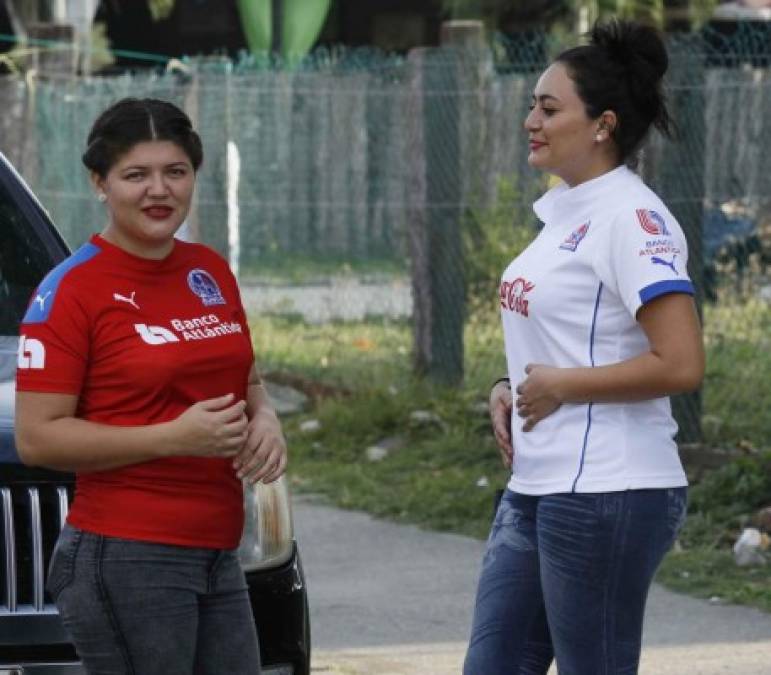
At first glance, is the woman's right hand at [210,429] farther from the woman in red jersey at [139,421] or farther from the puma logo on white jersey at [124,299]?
the puma logo on white jersey at [124,299]

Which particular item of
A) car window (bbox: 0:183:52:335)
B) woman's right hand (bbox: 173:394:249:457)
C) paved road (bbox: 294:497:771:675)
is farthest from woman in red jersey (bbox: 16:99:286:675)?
paved road (bbox: 294:497:771:675)

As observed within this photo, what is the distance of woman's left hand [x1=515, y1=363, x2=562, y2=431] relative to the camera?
3973 mm

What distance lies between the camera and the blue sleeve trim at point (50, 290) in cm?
378

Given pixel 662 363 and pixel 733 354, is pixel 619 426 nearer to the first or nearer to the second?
pixel 662 363

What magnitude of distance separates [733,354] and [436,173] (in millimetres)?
2163

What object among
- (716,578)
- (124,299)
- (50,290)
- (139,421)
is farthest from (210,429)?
(716,578)

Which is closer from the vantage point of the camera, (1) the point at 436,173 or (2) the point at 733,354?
(2) the point at 733,354

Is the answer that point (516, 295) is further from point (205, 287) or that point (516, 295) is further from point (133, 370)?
point (133, 370)

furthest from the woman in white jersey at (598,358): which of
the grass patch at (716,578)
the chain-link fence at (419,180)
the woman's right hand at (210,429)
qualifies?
the chain-link fence at (419,180)

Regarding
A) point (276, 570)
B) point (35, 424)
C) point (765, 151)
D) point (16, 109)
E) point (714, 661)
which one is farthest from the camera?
point (16, 109)

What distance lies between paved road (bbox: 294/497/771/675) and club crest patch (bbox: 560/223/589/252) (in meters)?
2.56

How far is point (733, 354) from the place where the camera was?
9.82 m

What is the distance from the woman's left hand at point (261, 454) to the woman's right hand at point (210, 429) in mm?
91

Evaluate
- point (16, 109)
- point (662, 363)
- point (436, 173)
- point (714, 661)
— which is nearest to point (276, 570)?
point (662, 363)
